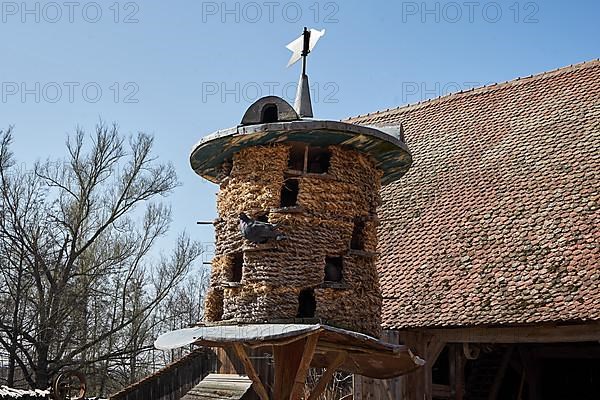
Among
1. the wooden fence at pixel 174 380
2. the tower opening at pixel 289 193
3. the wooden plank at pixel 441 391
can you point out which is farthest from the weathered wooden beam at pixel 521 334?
the wooden fence at pixel 174 380

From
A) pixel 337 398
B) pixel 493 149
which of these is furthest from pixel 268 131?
pixel 493 149

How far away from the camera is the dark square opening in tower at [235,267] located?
6648 mm

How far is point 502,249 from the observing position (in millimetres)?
9570

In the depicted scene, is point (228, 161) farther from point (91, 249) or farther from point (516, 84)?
point (91, 249)

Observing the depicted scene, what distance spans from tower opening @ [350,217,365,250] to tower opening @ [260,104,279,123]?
122 cm

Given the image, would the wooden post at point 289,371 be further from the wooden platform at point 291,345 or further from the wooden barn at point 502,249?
the wooden barn at point 502,249

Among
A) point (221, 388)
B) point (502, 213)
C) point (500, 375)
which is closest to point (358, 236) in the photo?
point (502, 213)

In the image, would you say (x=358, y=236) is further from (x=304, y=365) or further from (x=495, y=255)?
(x=495, y=255)

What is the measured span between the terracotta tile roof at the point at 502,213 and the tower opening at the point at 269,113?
11.7 ft

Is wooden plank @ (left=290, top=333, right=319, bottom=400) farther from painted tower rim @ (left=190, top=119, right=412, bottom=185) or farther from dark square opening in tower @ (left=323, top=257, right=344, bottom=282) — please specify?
painted tower rim @ (left=190, top=119, right=412, bottom=185)

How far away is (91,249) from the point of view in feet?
69.2

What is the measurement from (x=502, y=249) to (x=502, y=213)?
0.90m

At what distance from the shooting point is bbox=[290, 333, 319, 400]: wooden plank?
594 cm

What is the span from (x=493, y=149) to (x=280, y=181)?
21.8 feet
